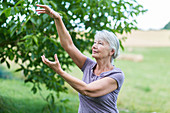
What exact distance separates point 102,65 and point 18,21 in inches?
59.6

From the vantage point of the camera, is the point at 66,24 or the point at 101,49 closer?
the point at 101,49

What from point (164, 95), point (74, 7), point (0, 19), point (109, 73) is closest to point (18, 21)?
point (0, 19)

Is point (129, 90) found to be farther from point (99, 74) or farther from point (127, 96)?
point (99, 74)

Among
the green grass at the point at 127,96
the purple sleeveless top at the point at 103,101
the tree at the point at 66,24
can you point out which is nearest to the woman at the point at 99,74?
the purple sleeveless top at the point at 103,101

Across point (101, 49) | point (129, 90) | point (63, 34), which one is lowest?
point (129, 90)

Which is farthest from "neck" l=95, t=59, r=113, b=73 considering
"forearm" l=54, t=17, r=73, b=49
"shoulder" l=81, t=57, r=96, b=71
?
"forearm" l=54, t=17, r=73, b=49

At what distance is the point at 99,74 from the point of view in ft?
7.93

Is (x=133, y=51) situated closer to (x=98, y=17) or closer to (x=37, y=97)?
(x=37, y=97)

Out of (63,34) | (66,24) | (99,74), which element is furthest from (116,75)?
(66,24)

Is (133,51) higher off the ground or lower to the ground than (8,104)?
lower

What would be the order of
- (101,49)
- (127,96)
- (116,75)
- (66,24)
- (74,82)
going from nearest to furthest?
(74,82) → (116,75) → (101,49) → (66,24) → (127,96)

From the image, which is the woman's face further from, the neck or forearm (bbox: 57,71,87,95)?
forearm (bbox: 57,71,87,95)

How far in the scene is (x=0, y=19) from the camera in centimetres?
361

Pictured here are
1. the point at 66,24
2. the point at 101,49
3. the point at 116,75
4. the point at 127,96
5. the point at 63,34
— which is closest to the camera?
the point at 116,75
